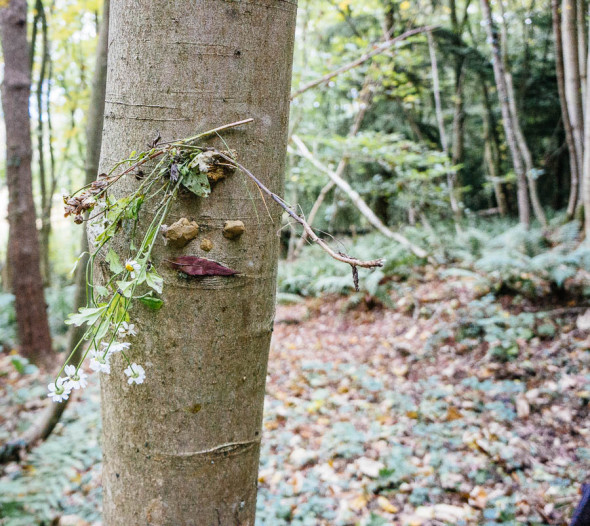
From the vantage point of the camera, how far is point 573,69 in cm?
598

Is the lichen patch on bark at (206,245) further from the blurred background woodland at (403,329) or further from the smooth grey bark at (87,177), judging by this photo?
the smooth grey bark at (87,177)

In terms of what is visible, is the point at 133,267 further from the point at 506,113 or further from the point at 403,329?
the point at 506,113

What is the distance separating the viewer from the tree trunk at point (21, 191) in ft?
15.6

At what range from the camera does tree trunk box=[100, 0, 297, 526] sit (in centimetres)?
78

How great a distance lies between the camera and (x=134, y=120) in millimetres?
820

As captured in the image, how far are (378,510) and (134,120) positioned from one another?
2.52 metres

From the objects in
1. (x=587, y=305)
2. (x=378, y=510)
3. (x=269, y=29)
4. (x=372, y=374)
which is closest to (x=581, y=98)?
(x=587, y=305)

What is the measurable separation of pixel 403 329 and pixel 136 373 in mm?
4961

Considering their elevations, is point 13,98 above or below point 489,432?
above

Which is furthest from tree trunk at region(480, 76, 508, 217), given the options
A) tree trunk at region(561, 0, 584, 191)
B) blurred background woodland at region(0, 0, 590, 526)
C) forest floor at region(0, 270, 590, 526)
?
forest floor at region(0, 270, 590, 526)

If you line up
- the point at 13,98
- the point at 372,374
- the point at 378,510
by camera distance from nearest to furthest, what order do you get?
the point at 378,510, the point at 372,374, the point at 13,98

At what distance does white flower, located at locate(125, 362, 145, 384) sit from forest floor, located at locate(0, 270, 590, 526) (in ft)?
6.58

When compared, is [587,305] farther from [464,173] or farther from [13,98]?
[464,173]

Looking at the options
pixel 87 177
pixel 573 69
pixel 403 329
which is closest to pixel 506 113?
pixel 573 69
